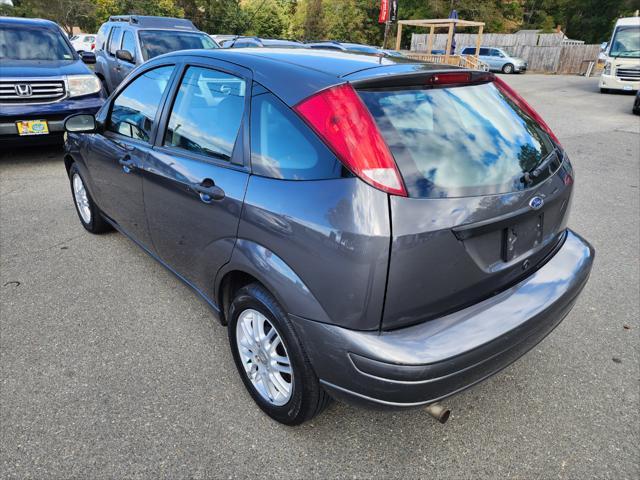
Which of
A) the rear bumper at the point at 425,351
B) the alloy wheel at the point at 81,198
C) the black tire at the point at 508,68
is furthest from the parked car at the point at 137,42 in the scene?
the black tire at the point at 508,68

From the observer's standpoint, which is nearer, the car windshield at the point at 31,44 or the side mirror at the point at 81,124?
the side mirror at the point at 81,124

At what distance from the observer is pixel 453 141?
193 centimetres

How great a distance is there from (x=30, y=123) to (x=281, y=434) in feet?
20.0

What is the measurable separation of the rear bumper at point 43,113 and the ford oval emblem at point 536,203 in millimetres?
6575

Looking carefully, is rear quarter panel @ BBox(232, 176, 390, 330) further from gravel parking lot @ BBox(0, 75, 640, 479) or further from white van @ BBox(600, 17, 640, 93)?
white van @ BBox(600, 17, 640, 93)

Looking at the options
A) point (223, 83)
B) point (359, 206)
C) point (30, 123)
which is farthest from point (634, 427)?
point (30, 123)

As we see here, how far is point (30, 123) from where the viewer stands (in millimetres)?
6285

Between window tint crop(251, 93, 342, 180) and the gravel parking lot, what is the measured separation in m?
1.21

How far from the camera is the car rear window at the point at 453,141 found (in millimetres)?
1781

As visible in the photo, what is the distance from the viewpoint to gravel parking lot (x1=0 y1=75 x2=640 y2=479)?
6.80ft

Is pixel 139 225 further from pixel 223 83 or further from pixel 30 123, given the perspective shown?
Answer: pixel 30 123

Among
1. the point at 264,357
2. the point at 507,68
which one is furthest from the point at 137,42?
the point at 507,68

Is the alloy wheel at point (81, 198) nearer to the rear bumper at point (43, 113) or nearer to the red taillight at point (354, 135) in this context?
the rear bumper at point (43, 113)

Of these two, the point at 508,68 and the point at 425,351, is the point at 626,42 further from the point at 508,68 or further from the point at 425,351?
the point at 425,351
